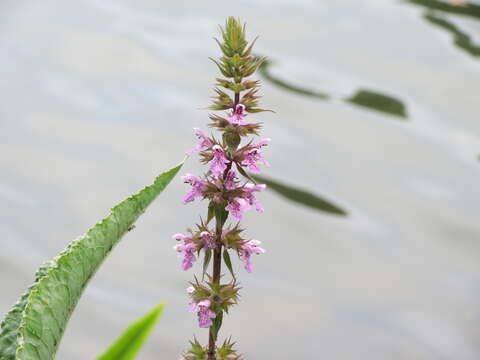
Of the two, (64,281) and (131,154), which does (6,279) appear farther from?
(64,281)

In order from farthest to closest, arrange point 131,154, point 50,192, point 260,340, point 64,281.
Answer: point 131,154 → point 50,192 → point 260,340 → point 64,281

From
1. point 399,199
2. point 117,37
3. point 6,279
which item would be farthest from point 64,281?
point 117,37

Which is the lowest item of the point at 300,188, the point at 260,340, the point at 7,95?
the point at 260,340

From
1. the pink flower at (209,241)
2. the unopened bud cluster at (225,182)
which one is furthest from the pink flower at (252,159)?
Answer: the pink flower at (209,241)

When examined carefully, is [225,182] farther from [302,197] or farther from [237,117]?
[302,197]

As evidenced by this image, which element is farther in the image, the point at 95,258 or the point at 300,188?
the point at 300,188

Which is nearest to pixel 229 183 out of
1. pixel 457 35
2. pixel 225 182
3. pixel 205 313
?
pixel 225 182
